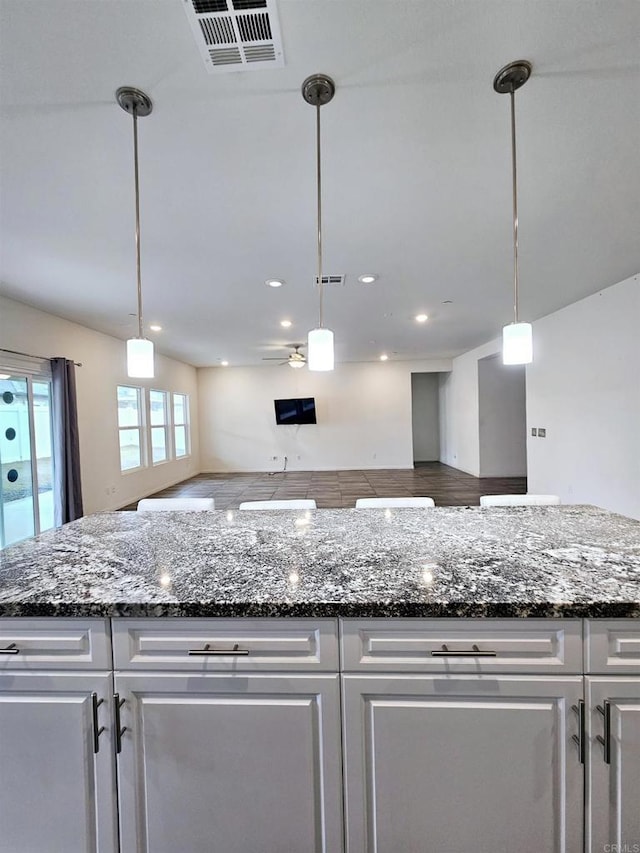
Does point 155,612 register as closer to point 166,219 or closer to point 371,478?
point 166,219

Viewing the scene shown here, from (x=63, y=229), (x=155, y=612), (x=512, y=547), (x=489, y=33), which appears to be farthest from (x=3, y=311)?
(x=512, y=547)

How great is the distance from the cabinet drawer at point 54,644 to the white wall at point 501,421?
292 inches

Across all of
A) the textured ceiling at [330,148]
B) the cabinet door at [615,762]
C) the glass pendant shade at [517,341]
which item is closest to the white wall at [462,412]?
the textured ceiling at [330,148]

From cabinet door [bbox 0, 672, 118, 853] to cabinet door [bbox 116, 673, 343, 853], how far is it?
0.06 m

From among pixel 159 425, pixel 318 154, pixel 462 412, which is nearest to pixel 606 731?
pixel 318 154

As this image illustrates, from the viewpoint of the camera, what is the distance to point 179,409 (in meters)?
8.05

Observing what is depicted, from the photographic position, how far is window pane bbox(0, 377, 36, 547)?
3.61 meters

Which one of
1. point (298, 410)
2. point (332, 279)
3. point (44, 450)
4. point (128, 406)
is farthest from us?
point (298, 410)

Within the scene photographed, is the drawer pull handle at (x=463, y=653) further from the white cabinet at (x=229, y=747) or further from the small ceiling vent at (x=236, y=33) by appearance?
the small ceiling vent at (x=236, y=33)

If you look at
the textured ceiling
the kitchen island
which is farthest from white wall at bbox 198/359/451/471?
the kitchen island

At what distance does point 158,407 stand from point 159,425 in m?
0.38

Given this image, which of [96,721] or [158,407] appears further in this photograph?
[158,407]

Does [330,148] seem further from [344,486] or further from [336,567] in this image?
[344,486]

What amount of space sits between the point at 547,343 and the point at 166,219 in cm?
487
